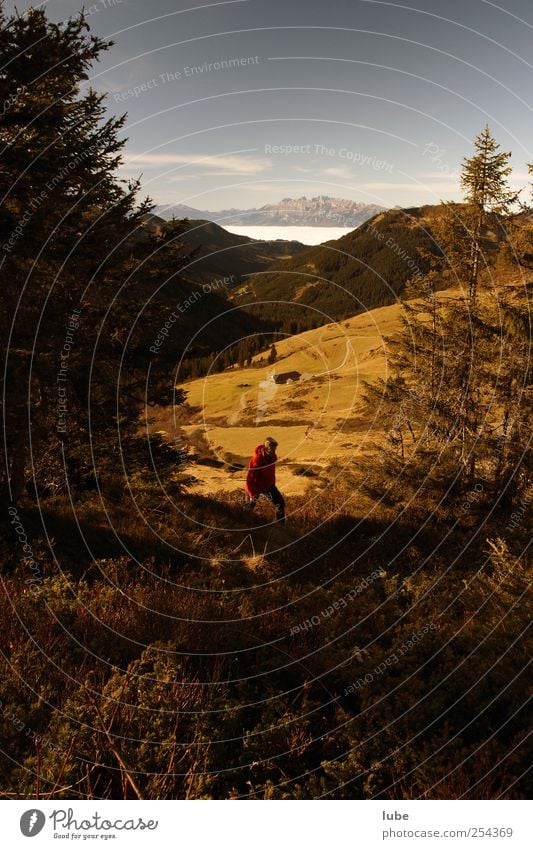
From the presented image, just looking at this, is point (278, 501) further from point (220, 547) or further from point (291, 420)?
point (291, 420)

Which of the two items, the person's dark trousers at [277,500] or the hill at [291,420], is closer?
the person's dark trousers at [277,500]

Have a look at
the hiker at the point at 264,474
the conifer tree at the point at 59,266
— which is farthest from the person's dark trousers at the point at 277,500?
the conifer tree at the point at 59,266

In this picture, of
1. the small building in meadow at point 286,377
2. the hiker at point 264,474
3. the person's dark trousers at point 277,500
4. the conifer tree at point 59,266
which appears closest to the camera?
the conifer tree at point 59,266

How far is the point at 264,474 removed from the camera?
1104cm

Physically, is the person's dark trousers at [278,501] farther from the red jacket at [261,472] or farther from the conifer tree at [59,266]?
the conifer tree at [59,266]

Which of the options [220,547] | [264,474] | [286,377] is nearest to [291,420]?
[264,474]

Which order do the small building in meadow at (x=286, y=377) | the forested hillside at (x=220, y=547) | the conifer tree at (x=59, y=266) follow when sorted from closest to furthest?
the forested hillside at (x=220, y=547) < the conifer tree at (x=59, y=266) < the small building in meadow at (x=286, y=377)

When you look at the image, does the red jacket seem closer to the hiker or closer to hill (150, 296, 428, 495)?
the hiker

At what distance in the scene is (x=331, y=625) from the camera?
627cm

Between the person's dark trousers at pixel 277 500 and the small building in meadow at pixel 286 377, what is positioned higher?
the small building in meadow at pixel 286 377

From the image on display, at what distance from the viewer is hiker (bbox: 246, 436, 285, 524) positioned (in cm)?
1081

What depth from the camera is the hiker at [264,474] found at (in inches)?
426

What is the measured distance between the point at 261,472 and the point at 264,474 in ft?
0.32
